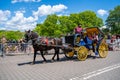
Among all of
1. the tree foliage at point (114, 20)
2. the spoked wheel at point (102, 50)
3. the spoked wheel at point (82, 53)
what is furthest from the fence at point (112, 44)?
the tree foliage at point (114, 20)

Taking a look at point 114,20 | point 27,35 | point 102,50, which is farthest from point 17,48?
point 114,20

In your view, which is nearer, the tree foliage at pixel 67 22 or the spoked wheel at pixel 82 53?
the spoked wheel at pixel 82 53

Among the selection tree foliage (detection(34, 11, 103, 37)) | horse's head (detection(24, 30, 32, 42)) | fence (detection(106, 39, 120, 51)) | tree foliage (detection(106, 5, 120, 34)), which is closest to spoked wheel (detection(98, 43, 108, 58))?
horse's head (detection(24, 30, 32, 42))

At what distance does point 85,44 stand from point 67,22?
5543cm

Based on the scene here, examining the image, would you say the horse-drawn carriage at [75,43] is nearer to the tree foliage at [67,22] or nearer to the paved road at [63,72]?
the paved road at [63,72]

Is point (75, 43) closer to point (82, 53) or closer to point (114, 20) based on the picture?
point (82, 53)

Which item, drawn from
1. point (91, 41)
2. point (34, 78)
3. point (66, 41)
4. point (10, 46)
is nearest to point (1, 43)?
point (10, 46)

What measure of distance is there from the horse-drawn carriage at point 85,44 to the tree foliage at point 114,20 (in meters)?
68.1

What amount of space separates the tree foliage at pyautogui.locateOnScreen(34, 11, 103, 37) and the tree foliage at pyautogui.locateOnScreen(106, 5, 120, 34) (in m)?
11.7

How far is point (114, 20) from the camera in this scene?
3479 inches

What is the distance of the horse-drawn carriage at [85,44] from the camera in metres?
17.2

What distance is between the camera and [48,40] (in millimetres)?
16531

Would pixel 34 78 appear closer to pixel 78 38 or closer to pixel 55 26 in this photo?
pixel 78 38

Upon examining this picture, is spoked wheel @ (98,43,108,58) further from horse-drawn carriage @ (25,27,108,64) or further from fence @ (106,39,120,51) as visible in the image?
fence @ (106,39,120,51)
